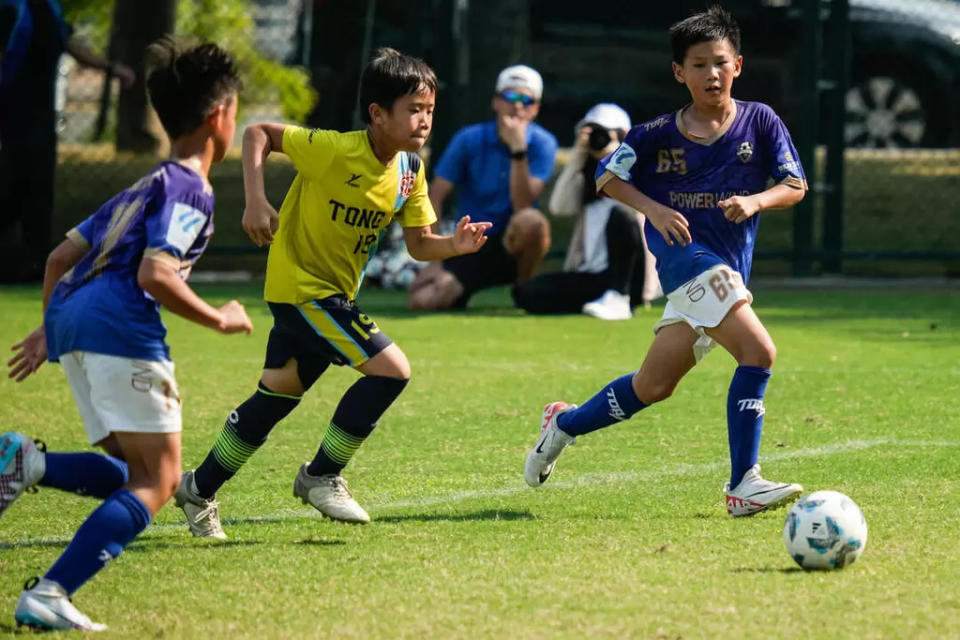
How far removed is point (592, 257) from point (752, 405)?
6.15 metres

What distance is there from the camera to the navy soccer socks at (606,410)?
5664 millimetres

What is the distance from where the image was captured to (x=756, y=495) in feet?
16.8

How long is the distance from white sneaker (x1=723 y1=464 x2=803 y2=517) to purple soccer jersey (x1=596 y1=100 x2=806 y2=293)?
0.73 metres

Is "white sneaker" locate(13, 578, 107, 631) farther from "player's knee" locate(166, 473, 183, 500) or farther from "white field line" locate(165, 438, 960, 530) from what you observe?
"white field line" locate(165, 438, 960, 530)

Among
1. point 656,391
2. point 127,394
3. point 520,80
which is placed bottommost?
point 656,391

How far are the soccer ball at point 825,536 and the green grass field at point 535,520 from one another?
0.05 metres

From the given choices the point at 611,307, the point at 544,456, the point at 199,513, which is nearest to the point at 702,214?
the point at 544,456

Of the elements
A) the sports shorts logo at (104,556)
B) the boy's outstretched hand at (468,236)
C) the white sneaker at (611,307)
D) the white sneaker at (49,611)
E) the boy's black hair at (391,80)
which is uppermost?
the boy's black hair at (391,80)

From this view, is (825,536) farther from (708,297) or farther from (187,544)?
(187,544)

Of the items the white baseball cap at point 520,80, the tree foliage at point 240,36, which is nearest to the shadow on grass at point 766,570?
the white baseball cap at point 520,80

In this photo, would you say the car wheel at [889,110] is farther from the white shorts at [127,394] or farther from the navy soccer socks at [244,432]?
the white shorts at [127,394]

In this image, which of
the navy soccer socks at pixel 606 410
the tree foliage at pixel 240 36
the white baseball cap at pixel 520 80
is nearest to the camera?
the navy soccer socks at pixel 606 410

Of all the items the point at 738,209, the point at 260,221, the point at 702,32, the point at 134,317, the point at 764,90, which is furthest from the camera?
the point at 764,90

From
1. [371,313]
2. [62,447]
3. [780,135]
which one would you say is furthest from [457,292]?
[780,135]
